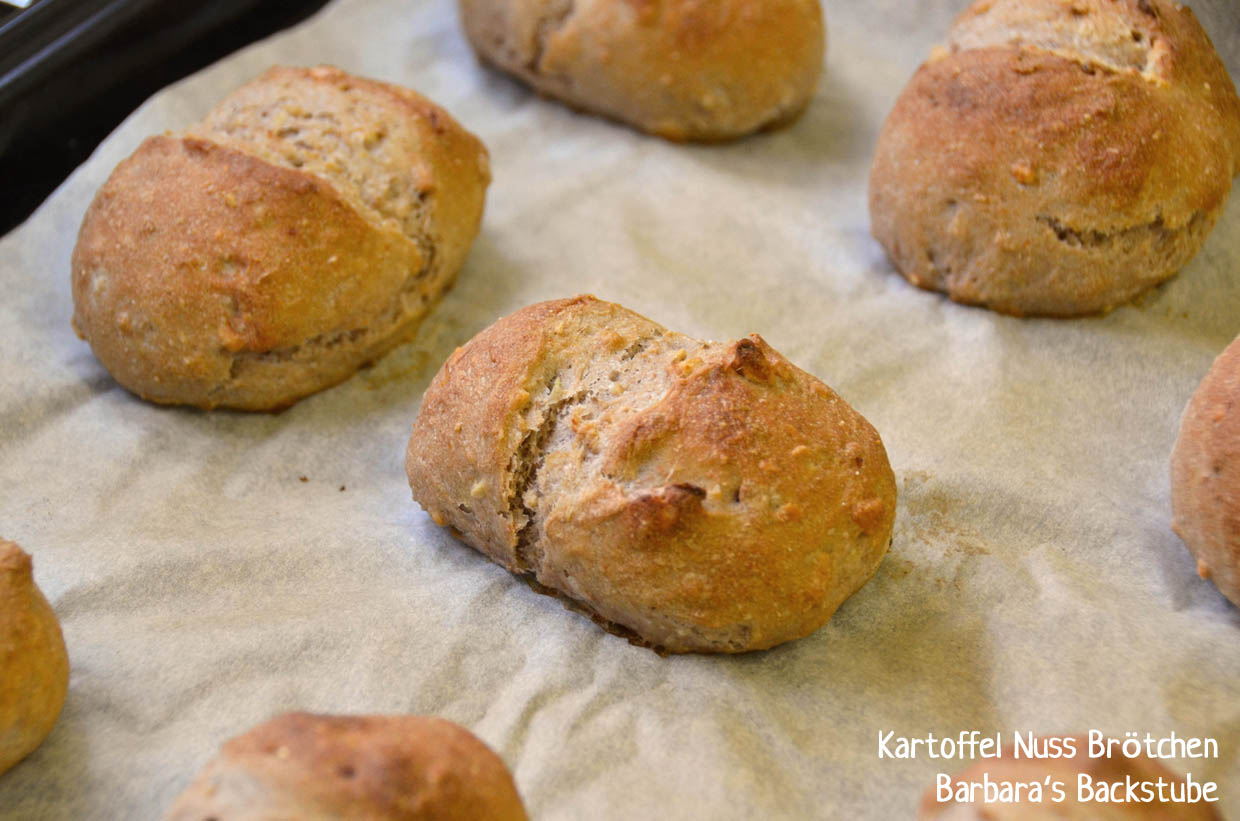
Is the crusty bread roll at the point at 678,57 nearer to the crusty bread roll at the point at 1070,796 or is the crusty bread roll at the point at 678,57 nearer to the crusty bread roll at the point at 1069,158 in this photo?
the crusty bread roll at the point at 1069,158

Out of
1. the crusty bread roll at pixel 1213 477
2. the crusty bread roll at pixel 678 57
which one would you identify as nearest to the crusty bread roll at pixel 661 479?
the crusty bread roll at pixel 1213 477

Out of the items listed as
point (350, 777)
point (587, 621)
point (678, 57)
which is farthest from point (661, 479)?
point (678, 57)

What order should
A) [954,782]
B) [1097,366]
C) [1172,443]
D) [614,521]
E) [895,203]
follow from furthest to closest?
[895,203] → [1097,366] → [1172,443] → [614,521] → [954,782]

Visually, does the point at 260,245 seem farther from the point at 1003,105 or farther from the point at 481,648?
the point at 1003,105

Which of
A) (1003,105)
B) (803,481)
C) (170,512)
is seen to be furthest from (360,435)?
(1003,105)

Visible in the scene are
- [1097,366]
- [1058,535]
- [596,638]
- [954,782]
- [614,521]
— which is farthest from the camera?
[1097,366]

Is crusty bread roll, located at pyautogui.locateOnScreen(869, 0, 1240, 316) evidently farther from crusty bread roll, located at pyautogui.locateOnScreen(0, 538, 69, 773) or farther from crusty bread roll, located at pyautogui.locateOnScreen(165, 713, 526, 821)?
crusty bread roll, located at pyautogui.locateOnScreen(0, 538, 69, 773)

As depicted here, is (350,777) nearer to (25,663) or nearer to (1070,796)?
(25,663)

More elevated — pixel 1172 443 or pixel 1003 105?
pixel 1003 105
